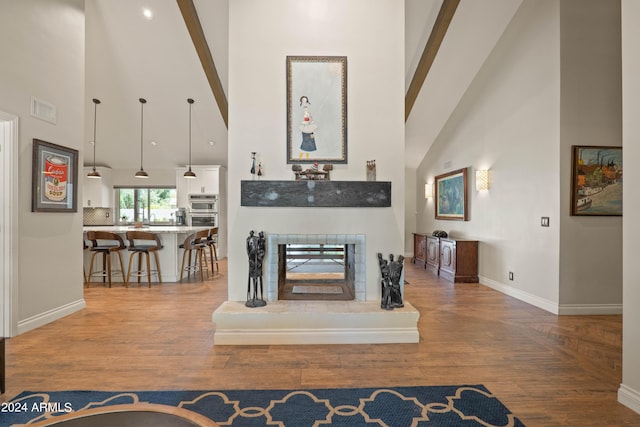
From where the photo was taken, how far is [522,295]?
4.45m

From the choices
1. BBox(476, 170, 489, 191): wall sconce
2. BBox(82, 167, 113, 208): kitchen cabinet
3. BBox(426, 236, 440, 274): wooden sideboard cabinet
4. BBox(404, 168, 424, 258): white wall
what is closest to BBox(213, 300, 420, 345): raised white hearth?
BBox(476, 170, 489, 191): wall sconce

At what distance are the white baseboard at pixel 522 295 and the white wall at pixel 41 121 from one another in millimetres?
6014

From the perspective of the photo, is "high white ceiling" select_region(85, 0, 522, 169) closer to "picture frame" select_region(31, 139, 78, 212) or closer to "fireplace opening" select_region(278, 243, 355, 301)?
"picture frame" select_region(31, 139, 78, 212)

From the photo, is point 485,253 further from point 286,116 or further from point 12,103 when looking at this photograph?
point 12,103

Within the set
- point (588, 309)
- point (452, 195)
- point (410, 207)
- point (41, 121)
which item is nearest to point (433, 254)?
point (452, 195)

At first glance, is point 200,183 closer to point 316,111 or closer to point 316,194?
point 316,111

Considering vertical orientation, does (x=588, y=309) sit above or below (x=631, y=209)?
below

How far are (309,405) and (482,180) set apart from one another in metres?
4.77

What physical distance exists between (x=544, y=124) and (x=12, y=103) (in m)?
6.15

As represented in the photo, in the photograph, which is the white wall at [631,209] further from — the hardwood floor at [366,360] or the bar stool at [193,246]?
the bar stool at [193,246]

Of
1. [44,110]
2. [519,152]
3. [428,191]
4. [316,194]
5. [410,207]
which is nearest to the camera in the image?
[316,194]

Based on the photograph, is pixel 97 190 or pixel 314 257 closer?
pixel 314 257

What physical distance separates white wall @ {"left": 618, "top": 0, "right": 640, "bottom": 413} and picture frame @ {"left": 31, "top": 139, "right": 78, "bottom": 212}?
17.5 ft

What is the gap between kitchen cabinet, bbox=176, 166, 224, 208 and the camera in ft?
27.8
